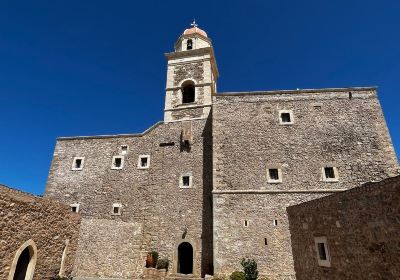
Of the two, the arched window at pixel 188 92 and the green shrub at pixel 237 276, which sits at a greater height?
the arched window at pixel 188 92

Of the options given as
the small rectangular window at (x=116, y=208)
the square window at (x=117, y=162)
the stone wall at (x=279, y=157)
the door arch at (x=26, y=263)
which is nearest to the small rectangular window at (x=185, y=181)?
the stone wall at (x=279, y=157)

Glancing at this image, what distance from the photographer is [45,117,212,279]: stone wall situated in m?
15.6

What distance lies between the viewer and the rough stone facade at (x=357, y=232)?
5.14 metres

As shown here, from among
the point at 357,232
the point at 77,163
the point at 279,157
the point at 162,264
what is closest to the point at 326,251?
the point at 357,232

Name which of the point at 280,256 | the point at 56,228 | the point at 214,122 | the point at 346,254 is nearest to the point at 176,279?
the point at 280,256

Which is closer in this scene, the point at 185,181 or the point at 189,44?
the point at 185,181

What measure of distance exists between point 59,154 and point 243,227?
1466 cm

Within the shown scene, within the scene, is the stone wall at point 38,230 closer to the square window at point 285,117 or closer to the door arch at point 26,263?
the door arch at point 26,263

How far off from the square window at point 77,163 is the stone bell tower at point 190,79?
6766 millimetres

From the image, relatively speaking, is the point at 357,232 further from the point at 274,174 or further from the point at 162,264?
the point at 162,264

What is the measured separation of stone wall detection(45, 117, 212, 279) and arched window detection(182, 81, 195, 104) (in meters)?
3.08

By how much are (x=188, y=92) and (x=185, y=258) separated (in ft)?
41.5

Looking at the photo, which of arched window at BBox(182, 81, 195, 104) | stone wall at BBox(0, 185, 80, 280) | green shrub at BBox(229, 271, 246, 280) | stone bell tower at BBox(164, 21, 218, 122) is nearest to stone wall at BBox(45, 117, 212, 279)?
stone bell tower at BBox(164, 21, 218, 122)

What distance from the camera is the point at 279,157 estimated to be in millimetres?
15539
